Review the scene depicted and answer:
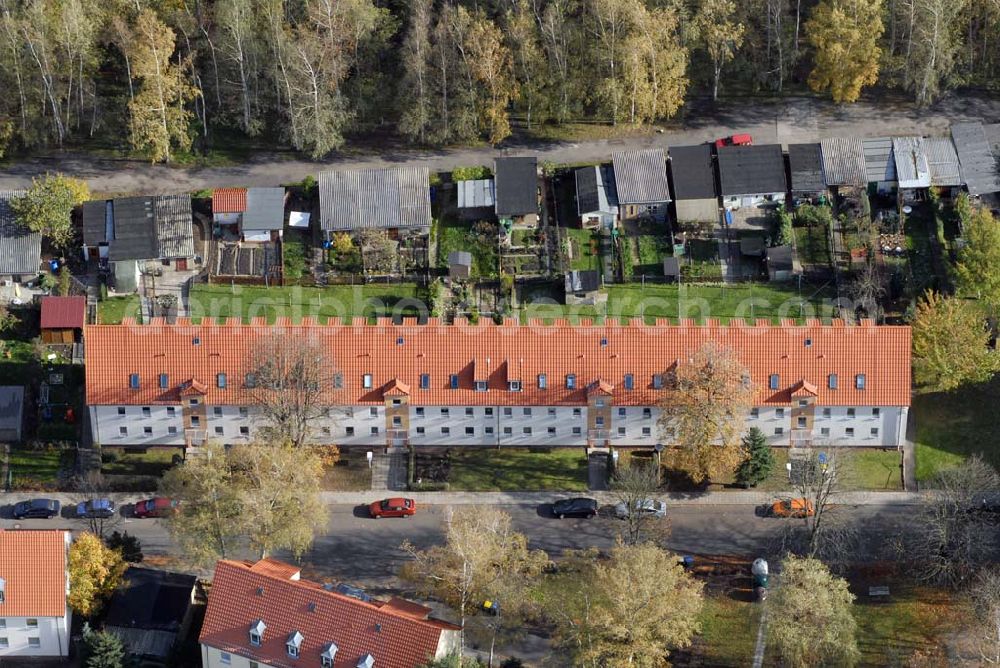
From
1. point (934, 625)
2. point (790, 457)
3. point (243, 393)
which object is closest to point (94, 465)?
point (243, 393)

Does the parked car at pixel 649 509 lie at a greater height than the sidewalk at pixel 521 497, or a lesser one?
lesser

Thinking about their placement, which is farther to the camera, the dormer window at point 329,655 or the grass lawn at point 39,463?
the grass lawn at point 39,463

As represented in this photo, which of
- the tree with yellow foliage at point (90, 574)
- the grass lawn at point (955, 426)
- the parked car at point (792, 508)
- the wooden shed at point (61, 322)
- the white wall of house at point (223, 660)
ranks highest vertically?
the wooden shed at point (61, 322)

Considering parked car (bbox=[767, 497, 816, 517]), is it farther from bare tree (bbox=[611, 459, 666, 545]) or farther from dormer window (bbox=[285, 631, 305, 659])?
dormer window (bbox=[285, 631, 305, 659])

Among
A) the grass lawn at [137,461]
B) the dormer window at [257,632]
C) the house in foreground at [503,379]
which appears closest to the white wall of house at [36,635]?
the dormer window at [257,632]

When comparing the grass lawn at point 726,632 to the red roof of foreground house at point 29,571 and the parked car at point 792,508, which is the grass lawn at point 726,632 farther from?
the red roof of foreground house at point 29,571

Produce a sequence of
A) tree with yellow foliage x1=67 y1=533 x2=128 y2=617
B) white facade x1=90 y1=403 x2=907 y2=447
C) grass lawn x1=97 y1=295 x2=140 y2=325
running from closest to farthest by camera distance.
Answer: tree with yellow foliage x1=67 y1=533 x2=128 y2=617 < white facade x1=90 y1=403 x2=907 y2=447 < grass lawn x1=97 y1=295 x2=140 y2=325

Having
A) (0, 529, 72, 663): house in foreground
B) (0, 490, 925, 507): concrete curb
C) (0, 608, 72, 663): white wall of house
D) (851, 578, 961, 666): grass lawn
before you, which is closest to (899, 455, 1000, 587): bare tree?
(851, 578, 961, 666): grass lawn
